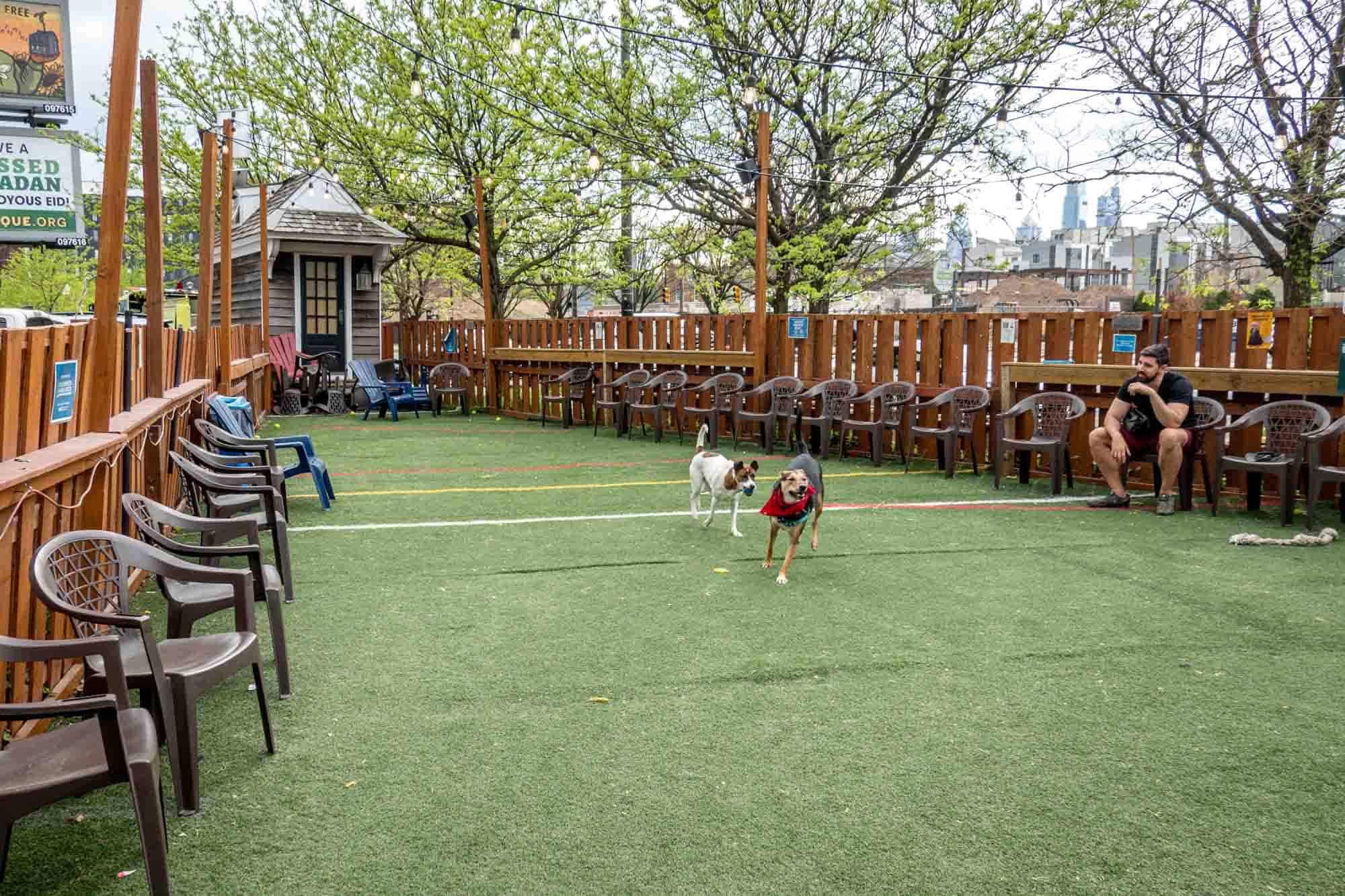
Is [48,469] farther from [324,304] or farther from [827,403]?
[324,304]

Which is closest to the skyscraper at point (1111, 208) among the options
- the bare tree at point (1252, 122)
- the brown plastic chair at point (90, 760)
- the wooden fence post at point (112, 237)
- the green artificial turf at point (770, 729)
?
the bare tree at point (1252, 122)

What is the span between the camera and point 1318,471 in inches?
303

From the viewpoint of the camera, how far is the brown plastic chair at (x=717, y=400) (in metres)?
13.9

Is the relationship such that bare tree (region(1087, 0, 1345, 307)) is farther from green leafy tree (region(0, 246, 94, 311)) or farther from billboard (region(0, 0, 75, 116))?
green leafy tree (region(0, 246, 94, 311))

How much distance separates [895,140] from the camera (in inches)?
713

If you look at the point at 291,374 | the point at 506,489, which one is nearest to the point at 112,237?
the point at 506,489

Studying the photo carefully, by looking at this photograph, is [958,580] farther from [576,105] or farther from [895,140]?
[576,105]

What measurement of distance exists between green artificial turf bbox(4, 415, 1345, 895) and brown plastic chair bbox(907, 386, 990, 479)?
11.2ft

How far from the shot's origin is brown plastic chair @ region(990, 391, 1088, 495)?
964cm

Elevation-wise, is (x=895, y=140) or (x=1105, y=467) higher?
(x=895, y=140)

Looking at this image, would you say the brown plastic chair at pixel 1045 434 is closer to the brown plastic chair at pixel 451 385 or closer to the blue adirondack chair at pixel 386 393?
the blue adirondack chair at pixel 386 393

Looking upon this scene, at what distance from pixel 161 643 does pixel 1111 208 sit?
15182mm

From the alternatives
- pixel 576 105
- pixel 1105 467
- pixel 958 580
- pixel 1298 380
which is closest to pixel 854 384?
pixel 1105 467

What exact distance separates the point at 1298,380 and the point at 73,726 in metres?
8.90
